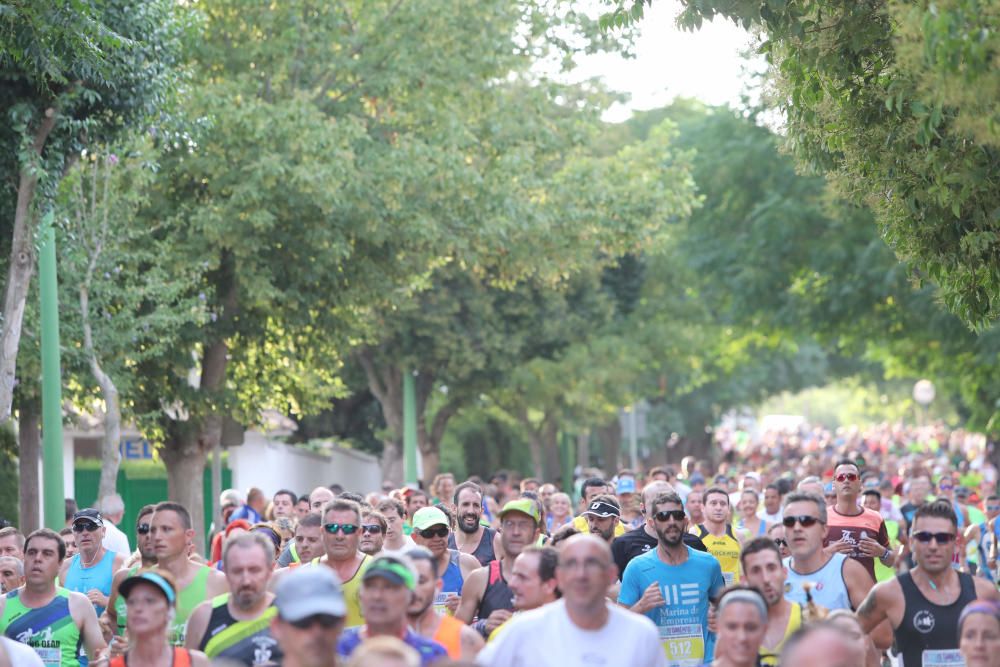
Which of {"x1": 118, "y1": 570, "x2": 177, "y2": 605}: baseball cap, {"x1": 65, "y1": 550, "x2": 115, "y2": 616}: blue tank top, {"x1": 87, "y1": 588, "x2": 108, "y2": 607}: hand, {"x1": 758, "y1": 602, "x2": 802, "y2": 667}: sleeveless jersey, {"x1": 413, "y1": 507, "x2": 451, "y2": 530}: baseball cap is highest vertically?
{"x1": 413, "y1": 507, "x2": 451, "y2": 530}: baseball cap

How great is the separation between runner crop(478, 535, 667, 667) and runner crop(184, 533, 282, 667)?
122cm

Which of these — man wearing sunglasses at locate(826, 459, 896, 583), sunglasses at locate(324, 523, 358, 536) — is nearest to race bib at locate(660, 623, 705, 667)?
sunglasses at locate(324, 523, 358, 536)

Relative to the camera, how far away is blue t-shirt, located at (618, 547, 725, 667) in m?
9.25

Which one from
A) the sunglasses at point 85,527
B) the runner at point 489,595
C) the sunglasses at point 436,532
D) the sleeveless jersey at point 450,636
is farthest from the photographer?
the sunglasses at point 85,527

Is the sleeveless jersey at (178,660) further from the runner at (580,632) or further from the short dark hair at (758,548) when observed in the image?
the short dark hair at (758,548)

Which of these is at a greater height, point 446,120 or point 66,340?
point 446,120

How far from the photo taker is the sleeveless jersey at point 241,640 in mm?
7250

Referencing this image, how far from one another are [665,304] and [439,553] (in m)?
33.0

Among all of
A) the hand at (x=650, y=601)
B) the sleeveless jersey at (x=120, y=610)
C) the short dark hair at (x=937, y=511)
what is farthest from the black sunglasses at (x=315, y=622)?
the sleeveless jersey at (x=120, y=610)

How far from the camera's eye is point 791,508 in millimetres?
9172

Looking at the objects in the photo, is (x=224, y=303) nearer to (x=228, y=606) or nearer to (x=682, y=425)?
(x=228, y=606)

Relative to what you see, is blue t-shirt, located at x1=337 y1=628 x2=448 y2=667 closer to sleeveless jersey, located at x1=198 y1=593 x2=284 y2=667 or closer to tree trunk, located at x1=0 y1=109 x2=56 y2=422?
sleeveless jersey, located at x1=198 y1=593 x2=284 y2=667

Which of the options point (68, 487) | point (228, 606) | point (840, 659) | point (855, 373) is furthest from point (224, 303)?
point (855, 373)

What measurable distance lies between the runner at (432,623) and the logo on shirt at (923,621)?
2313mm
